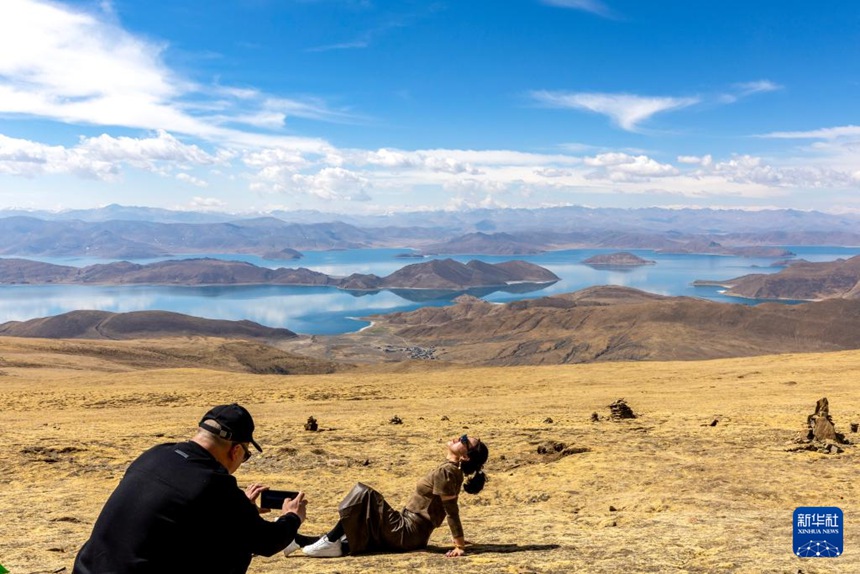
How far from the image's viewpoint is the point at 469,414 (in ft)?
62.1

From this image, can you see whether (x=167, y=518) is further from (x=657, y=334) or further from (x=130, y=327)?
(x=130, y=327)

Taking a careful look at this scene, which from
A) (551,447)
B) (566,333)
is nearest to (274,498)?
(551,447)

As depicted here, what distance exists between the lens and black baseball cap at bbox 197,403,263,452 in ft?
12.0

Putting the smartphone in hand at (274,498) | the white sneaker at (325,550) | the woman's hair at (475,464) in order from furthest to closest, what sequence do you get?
1. the woman's hair at (475,464)
2. the white sneaker at (325,550)
3. the smartphone in hand at (274,498)

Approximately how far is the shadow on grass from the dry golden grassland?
0.16ft

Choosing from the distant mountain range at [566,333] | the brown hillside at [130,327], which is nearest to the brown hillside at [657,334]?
the distant mountain range at [566,333]

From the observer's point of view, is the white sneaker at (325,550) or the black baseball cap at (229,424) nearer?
the black baseball cap at (229,424)

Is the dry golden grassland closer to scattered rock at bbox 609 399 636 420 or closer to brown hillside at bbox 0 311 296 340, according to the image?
scattered rock at bbox 609 399 636 420

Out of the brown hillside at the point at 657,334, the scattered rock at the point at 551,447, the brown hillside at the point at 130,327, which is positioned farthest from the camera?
the brown hillside at the point at 130,327

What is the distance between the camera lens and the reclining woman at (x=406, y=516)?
673 cm

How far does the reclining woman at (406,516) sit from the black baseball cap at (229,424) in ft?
11.0

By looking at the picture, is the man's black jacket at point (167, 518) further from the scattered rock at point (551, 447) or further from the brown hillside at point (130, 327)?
the brown hillside at point (130, 327)

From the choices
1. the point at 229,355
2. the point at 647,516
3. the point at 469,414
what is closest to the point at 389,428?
the point at 469,414

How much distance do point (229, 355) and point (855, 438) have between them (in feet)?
218
